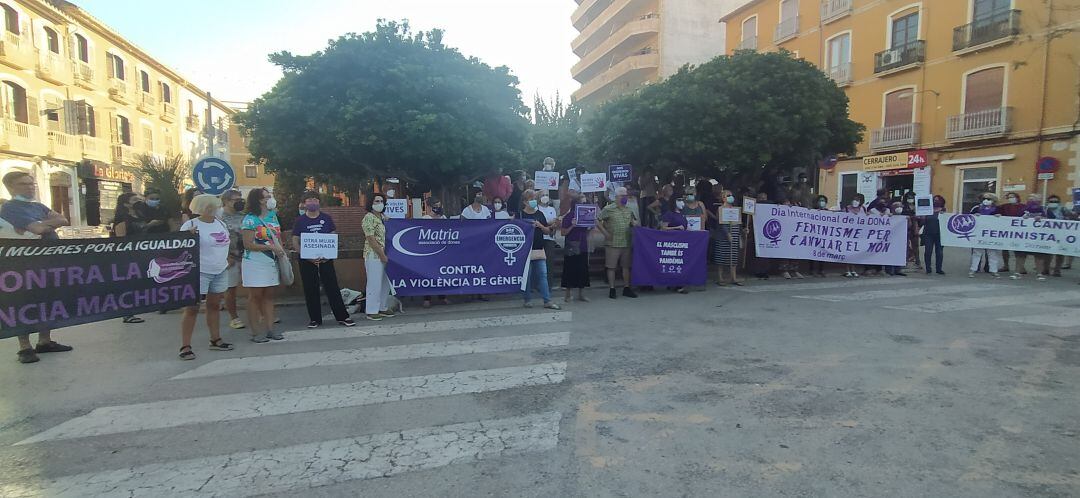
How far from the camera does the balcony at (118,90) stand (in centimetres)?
3027

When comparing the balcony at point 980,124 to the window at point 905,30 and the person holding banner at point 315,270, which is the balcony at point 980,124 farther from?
the person holding banner at point 315,270

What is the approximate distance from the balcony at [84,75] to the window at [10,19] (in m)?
3.56

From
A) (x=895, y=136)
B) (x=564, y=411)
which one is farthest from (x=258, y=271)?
(x=895, y=136)

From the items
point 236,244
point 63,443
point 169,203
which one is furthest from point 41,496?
point 169,203

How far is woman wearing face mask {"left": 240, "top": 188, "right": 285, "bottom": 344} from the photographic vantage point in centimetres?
625

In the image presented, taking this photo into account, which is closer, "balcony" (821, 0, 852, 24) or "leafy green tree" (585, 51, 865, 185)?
"leafy green tree" (585, 51, 865, 185)

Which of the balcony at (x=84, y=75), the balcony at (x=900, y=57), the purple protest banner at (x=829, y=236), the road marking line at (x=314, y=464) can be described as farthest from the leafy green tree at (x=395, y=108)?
the balcony at (x=84, y=75)

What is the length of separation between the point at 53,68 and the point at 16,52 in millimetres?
2322

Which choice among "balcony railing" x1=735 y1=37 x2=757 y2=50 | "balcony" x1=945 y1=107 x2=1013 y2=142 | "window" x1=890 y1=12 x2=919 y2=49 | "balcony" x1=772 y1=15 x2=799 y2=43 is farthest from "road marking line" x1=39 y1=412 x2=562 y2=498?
"balcony railing" x1=735 y1=37 x2=757 y2=50

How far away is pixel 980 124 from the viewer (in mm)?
22750

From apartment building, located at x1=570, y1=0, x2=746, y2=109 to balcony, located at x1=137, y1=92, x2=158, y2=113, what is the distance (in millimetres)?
27585

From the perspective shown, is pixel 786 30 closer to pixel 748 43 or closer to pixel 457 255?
pixel 748 43

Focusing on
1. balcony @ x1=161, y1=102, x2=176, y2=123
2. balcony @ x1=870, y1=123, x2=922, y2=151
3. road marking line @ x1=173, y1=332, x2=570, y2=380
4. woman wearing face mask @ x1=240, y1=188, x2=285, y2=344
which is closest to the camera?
road marking line @ x1=173, y1=332, x2=570, y2=380

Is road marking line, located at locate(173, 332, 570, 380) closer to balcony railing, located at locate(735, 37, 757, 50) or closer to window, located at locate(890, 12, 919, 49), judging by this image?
window, located at locate(890, 12, 919, 49)
